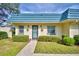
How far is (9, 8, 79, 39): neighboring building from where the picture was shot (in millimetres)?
15870

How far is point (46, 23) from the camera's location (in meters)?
17.2

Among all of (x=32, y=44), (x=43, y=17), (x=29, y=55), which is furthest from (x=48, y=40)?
(x=29, y=55)

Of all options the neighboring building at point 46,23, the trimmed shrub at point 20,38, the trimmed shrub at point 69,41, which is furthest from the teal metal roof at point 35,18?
the trimmed shrub at point 69,41

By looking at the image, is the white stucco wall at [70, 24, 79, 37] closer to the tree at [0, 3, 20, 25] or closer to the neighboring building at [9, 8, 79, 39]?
the neighboring building at [9, 8, 79, 39]

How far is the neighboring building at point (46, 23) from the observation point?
52.1 feet

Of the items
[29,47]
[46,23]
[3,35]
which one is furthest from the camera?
[46,23]

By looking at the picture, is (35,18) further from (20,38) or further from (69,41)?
(69,41)

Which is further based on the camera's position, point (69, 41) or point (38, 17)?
point (38, 17)

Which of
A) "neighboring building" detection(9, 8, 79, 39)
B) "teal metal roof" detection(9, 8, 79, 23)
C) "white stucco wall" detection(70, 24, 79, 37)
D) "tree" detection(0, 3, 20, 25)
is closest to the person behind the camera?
"tree" detection(0, 3, 20, 25)

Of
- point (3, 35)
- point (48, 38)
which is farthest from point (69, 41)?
point (3, 35)

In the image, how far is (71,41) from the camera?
14.4 metres

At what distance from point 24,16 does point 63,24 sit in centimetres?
360

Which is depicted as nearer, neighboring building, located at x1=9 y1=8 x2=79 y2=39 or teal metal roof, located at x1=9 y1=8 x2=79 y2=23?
neighboring building, located at x1=9 y1=8 x2=79 y2=39

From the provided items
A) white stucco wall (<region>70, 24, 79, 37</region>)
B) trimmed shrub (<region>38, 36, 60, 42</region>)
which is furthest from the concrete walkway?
white stucco wall (<region>70, 24, 79, 37</region>)
